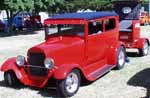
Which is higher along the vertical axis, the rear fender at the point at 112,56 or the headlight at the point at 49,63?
the headlight at the point at 49,63

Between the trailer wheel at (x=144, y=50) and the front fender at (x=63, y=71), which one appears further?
the trailer wheel at (x=144, y=50)

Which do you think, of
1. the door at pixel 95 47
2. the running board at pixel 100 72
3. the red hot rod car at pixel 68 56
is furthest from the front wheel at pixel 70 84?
the door at pixel 95 47

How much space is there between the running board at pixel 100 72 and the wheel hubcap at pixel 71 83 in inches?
30.2

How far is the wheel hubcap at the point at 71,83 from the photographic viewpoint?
324 inches

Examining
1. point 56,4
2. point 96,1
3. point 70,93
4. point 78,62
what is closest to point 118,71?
point 78,62

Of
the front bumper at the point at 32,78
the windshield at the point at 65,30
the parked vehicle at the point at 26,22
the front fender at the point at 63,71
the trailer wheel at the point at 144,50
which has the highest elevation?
the windshield at the point at 65,30

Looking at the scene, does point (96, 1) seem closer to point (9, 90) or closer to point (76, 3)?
point (76, 3)

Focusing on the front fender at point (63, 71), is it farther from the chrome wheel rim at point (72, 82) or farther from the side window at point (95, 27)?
the side window at point (95, 27)

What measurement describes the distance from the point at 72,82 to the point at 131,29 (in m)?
6.25

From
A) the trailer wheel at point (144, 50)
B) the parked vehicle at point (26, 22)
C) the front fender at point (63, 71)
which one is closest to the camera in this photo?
the front fender at point (63, 71)

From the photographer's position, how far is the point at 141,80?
9.77 meters

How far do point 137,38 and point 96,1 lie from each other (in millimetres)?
26501

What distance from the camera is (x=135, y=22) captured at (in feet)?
46.5

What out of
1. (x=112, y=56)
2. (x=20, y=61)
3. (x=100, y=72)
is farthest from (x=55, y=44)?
(x=112, y=56)
